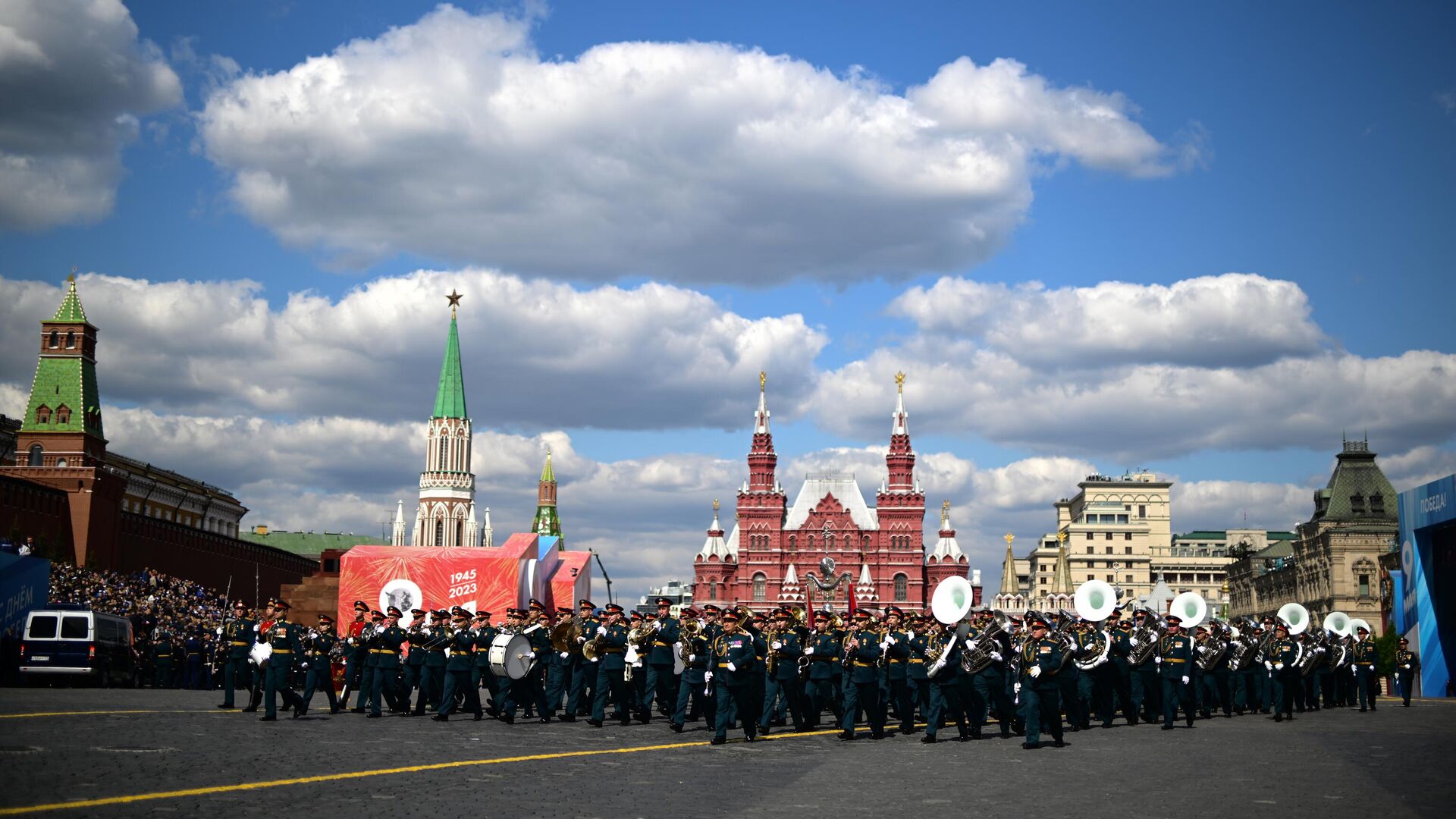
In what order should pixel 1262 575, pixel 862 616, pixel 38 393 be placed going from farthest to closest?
1. pixel 1262 575
2. pixel 38 393
3. pixel 862 616

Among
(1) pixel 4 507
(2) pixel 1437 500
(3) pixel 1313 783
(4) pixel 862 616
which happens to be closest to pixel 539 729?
(4) pixel 862 616

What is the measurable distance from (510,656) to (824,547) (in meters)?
111

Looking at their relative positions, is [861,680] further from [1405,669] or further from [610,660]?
[1405,669]

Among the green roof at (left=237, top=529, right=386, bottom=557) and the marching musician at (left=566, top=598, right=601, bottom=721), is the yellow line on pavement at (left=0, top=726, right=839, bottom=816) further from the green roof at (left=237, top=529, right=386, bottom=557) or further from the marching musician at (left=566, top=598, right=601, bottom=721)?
the green roof at (left=237, top=529, right=386, bottom=557)

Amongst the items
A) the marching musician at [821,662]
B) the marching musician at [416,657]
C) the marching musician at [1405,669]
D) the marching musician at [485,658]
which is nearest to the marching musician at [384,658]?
the marching musician at [416,657]

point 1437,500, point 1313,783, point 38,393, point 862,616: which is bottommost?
point 1313,783

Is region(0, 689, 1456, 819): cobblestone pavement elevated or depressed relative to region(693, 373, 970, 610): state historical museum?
depressed

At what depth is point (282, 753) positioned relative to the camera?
1617 cm

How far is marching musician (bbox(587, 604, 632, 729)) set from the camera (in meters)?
22.2

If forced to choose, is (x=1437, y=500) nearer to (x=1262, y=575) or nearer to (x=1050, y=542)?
(x=1262, y=575)

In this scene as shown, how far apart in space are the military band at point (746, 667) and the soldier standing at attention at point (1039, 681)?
2 centimetres

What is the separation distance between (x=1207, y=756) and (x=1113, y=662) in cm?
679

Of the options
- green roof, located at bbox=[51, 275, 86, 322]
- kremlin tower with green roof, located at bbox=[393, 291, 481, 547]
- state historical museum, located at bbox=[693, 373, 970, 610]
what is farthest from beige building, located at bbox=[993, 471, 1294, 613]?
green roof, located at bbox=[51, 275, 86, 322]

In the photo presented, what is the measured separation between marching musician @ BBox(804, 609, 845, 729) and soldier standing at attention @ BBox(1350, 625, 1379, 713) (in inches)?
623
